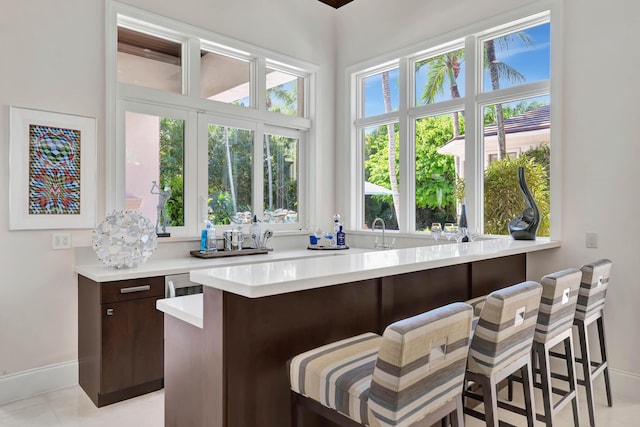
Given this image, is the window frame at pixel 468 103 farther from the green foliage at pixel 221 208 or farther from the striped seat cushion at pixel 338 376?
the striped seat cushion at pixel 338 376

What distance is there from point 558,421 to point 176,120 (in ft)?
11.9

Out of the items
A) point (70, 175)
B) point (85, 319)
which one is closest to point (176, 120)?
point (70, 175)

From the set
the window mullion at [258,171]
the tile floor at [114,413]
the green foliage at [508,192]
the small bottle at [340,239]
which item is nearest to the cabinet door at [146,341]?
the tile floor at [114,413]

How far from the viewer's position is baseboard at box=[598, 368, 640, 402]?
2.89 metres

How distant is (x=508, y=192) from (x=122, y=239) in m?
3.08

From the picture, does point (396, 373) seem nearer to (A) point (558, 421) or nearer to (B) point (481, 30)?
(A) point (558, 421)

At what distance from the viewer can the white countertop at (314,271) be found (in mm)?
1429

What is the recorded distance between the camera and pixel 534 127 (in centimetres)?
348

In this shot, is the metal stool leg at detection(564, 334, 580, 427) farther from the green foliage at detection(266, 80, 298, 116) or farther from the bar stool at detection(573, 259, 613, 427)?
the green foliage at detection(266, 80, 298, 116)

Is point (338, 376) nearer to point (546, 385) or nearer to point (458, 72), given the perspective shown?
point (546, 385)

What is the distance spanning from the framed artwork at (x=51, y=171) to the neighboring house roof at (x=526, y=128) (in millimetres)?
3271

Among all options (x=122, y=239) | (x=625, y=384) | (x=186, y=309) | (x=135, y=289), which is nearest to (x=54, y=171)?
(x=122, y=239)

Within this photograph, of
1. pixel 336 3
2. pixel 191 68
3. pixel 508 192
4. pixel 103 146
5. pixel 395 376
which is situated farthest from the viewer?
pixel 336 3

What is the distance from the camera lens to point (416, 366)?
4.30 feet
